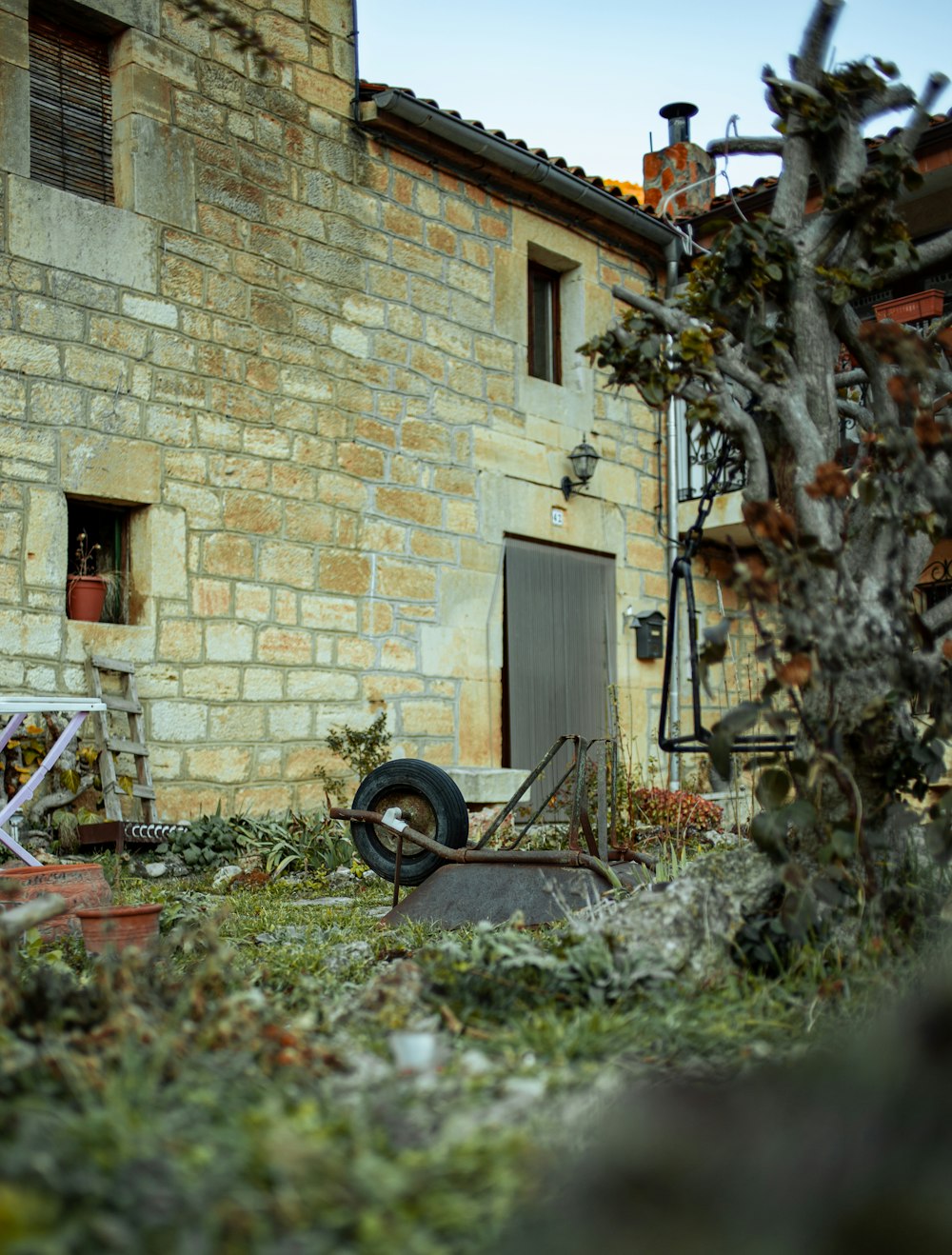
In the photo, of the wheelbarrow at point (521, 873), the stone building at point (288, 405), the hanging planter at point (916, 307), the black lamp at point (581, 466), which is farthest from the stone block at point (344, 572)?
the hanging planter at point (916, 307)

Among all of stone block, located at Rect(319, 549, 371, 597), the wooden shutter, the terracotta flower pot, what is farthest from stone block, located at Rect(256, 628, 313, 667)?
the wooden shutter

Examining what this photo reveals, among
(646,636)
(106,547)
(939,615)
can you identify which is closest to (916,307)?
(646,636)

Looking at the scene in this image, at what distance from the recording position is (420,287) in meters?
9.03

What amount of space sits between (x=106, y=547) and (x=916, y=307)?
246 inches

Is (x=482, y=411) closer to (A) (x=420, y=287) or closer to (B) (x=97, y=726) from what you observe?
(A) (x=420, y=287)

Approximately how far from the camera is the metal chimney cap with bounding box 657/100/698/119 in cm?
1220

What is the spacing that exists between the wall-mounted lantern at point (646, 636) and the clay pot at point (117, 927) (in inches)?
292

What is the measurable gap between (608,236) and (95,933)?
8674 mm

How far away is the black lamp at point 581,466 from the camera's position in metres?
9.98

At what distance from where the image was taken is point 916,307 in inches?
369

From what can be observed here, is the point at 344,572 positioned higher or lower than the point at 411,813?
higher

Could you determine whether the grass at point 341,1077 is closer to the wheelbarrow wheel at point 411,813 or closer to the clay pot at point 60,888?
the clay pot at point 60,888

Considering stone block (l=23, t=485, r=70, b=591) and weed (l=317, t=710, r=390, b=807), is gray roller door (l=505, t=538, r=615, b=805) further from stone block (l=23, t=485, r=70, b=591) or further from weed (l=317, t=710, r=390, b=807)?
stone block (l=23, t=485, r=70, b=591)

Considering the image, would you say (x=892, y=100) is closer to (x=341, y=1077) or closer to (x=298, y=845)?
(x=341, y=1077)
